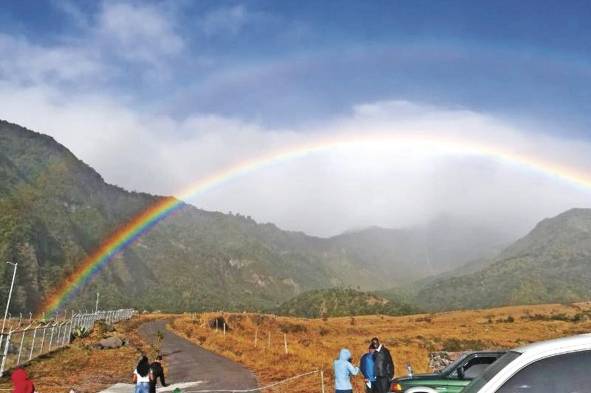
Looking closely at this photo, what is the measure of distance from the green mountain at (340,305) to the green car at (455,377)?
327 ft

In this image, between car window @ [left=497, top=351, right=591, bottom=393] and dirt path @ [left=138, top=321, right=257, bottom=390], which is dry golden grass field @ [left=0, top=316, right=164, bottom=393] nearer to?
dirt path @ [left=138, top=321, right=257, bottom=390]

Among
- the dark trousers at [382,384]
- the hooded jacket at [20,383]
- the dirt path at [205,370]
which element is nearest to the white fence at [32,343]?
the dirt path at [205,370]

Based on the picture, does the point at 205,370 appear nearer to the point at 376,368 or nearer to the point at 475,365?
the point at 376,368

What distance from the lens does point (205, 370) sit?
25938mm

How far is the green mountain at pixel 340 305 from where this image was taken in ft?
378

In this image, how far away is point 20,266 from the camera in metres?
117

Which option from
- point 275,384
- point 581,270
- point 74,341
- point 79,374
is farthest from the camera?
point 581,270

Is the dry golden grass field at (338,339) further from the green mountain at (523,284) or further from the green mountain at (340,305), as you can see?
the green mountain at (523,284)

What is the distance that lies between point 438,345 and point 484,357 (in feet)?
116

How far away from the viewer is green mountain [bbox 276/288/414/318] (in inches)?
4532

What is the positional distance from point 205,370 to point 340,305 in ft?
322

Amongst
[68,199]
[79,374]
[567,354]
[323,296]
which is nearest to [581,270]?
[323,296]

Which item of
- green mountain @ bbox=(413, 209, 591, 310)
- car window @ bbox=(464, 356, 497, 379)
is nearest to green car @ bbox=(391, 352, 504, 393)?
car window @ bbox=(464, 356, 497, 379)

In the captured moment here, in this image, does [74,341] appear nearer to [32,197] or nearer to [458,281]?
[32,197]
